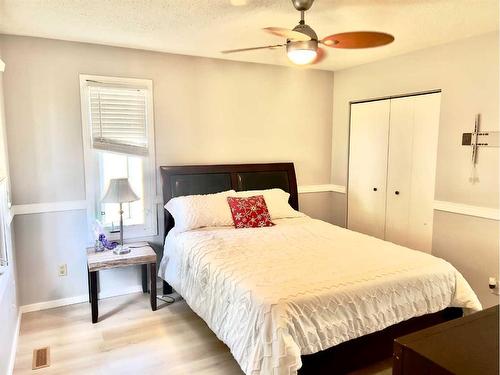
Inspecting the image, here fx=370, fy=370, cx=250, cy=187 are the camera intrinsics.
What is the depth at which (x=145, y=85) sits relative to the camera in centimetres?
366

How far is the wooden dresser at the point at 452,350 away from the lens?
2.73ft

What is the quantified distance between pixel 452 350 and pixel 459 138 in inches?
115

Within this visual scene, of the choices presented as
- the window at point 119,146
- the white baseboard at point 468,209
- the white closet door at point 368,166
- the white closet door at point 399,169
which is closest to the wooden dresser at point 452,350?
the white baseboard at point 468,209

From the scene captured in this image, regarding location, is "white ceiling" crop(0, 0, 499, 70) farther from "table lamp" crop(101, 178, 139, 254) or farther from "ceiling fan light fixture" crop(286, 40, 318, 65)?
"table lamp" crop(101, 178, 139, 254)

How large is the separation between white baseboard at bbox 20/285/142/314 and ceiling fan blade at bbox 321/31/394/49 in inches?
116

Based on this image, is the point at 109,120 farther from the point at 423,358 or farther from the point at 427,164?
the point at 423,358

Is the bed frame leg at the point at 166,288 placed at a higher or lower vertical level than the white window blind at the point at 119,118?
lower

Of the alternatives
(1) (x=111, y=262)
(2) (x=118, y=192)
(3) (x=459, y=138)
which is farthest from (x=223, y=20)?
(3) (x=459, y=138)

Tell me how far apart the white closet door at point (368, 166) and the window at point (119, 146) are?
7.79ft

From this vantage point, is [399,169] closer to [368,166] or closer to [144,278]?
[368,166]

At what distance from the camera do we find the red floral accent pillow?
143 inches

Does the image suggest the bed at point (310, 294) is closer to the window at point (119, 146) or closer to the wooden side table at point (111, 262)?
the wooden side table at point (111, 262)

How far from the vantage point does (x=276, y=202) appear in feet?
13.0

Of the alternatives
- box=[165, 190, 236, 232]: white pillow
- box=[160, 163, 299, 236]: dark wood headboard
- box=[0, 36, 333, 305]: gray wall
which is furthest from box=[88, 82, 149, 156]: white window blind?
box=[165, 190, 236, 232]: white pillow
